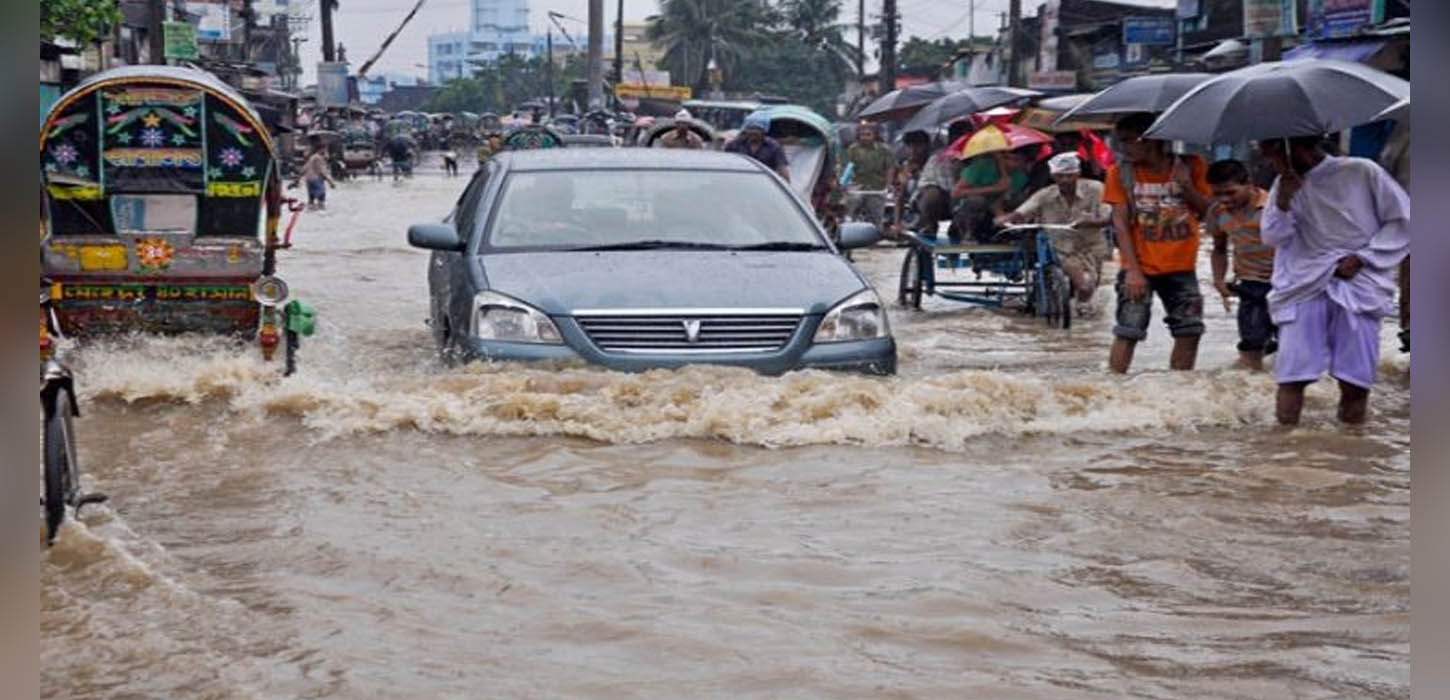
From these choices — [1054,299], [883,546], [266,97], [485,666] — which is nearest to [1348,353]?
[883,546]

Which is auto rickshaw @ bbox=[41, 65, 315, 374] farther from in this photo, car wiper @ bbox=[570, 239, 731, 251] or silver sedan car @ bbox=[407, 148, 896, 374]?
car wiper @ bbox=[570, 239, 731, 251]

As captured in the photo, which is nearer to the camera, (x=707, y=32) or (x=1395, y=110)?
(x=1395, y=110)

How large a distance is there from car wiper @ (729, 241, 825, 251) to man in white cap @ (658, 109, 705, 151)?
838cm

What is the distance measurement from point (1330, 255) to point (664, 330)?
2851 mm

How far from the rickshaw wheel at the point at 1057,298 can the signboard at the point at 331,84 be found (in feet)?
157

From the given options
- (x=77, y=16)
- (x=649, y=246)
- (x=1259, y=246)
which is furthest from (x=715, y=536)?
(x=77, y=16)

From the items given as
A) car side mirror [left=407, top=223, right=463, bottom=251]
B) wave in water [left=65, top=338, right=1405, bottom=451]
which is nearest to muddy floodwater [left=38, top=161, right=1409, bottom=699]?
wave in water [left=65, top=338, right=1405, bottom=451]

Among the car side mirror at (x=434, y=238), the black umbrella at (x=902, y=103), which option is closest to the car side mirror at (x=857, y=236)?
the car side mirror at (x=434, y=238)

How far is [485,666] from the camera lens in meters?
4.84

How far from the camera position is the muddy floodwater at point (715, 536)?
4.85 metres

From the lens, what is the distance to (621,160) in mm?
9766

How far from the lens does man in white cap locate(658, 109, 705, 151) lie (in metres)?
17.7

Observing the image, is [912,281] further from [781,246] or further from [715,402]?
[715,402]

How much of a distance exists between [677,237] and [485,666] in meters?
4.47
